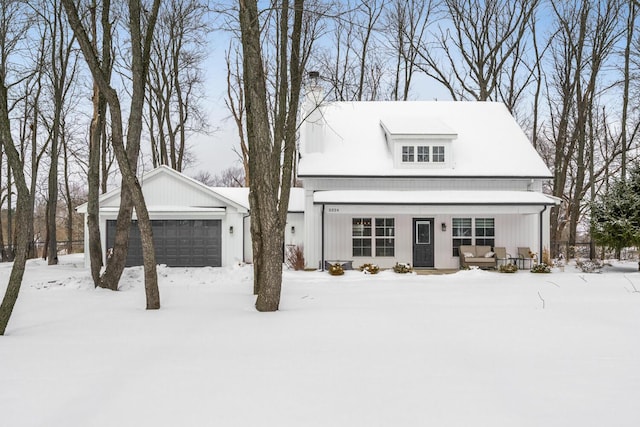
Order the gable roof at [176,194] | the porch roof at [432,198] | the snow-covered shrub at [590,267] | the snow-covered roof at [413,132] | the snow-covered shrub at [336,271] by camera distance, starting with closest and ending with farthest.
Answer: the snow-covered shrub at [336,271] → the snow-covered shrub at [590,267] → the porch roof at [432,198] → the snow-covered roof at [413,132] → the gable roof at [176,194]

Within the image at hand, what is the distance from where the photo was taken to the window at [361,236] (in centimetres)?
1609

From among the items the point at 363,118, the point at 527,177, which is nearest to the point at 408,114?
the point at 363,118

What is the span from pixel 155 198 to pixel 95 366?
12.6 m

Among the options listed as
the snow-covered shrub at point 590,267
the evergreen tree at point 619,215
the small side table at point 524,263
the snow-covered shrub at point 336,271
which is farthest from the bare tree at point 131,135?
the evergreen tree at point 619,215

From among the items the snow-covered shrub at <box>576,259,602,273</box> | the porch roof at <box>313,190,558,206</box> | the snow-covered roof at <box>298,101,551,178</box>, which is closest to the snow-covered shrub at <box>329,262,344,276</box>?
the porch roof at <box>313,190,558,206</box>

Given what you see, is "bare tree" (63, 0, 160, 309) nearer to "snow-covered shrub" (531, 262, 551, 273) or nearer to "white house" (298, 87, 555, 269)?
"white house" (298, 87, 555, 269)

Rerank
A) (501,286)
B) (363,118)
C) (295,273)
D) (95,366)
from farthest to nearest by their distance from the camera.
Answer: (363,118) < (295,273) < (501,286) < (95,366)

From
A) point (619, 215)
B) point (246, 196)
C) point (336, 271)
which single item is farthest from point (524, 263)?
point (246, 196)

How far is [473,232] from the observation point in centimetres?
1612

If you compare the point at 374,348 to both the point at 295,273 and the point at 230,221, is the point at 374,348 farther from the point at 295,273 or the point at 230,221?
the point at 230,221

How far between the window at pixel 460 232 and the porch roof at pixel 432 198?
1046 millimetres

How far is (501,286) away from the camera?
10492mm

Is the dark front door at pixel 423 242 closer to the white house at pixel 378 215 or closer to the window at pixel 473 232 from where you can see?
the white house at pixel 378 215

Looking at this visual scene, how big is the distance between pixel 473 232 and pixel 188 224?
31.9 ft
